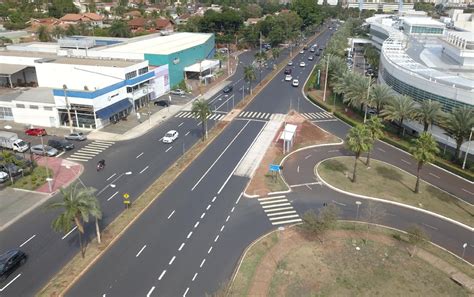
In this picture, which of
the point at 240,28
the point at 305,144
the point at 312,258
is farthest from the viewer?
the point at 240,28

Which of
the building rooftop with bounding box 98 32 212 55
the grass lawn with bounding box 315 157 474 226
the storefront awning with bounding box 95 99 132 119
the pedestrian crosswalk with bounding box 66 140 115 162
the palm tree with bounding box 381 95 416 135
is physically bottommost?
the grass lawn with bounding box 315 157 474 226

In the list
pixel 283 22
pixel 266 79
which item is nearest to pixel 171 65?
pixel 266 79

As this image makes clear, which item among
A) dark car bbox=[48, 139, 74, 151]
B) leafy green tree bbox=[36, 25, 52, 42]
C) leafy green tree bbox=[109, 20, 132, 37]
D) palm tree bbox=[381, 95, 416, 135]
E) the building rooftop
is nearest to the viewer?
dark car bbox=[48, 139, 74, 151]

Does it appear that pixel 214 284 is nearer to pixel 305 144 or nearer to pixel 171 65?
pixel 305 144

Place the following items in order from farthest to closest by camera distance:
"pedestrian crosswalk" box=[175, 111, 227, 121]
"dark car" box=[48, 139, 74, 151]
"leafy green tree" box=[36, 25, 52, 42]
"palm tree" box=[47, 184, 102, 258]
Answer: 1. "leafy green tree" box=[36, 25, 52, 42]
2. "pedestrian crosswalk" box=[175, 111, 227, 121]
3. "dark car" box=[48, 139, 74, 151]
4. "palm tree" box=[47, 184, 102, 258]

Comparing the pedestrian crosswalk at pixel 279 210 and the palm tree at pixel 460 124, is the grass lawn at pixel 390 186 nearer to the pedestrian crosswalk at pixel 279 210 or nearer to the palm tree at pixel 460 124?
the pedestrian crosswalk at pixel 279 210

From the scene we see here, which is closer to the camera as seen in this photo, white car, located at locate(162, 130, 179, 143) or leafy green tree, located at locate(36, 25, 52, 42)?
white car, located at locate(162, 130, 179, 143)

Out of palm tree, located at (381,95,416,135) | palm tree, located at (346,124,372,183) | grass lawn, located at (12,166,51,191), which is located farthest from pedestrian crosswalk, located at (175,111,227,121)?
palm tree, located at (346,124,372,183)

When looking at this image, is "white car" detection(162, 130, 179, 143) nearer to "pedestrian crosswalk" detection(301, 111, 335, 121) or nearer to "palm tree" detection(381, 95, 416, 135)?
"pedestrian crosswalk" detection(301, 111, 335, 121)
